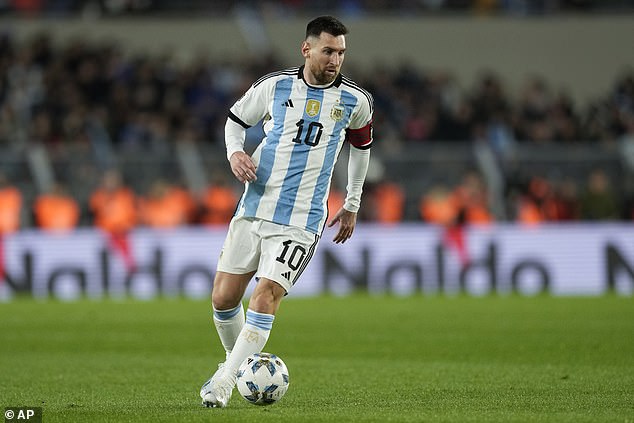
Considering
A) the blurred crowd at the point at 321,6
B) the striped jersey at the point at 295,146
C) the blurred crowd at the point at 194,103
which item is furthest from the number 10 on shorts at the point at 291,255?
the blurred crowd at the point at 321,6

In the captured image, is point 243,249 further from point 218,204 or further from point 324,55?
point 218,204

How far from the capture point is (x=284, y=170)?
25.1ft

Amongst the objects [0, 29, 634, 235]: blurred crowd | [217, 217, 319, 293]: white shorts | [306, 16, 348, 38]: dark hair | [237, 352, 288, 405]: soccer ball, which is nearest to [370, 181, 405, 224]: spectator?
[0, 29, 634, 235]: blurred crowd

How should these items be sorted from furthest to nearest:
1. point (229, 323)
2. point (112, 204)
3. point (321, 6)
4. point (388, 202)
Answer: point (321, 6), point (388, 202), point (112, 204), point (229, 323)

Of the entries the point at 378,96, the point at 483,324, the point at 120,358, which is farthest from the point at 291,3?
the point at 120,358

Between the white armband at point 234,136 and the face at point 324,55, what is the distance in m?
0.59

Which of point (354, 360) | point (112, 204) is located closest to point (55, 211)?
point (112, 204)

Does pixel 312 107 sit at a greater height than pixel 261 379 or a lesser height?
greater

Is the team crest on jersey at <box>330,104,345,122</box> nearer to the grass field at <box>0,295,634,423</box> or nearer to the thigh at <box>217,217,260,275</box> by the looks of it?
the thigh at <box>217,217,260,275</box>

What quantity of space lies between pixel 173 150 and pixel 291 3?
25.2 feet

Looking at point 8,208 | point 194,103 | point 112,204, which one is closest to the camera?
point 8,208

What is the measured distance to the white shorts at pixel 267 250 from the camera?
7426mm

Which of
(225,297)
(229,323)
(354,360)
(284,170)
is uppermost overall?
(284,170)

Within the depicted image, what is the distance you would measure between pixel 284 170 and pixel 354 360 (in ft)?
11.4
